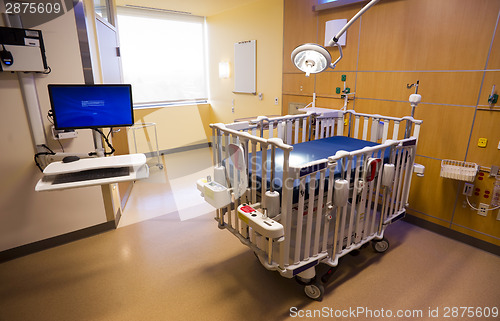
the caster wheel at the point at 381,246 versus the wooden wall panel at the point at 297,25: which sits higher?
the wooden wall panel at the point at 297,25

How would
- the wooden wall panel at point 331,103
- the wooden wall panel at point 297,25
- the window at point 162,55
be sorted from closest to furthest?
the wooden wall panel at point 331,103 < the wooden wall panel at point 297,25 < the window at point 162,55

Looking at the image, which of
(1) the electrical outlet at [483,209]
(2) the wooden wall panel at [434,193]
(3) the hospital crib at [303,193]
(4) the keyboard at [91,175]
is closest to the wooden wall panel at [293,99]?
(3) the hospital crib at [303,193]

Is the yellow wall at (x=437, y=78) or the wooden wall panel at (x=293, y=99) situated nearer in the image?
the yellow wall at (x=437, y=78)

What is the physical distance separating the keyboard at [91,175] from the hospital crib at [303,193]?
1.95 ft

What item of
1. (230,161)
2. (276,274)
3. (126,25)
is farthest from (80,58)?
(126,25)

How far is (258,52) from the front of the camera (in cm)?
476

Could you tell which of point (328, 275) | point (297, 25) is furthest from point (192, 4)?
point (328, 275)

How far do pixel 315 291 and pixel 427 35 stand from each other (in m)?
2.54

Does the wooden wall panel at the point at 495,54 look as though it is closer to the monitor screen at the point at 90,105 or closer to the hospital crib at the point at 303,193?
the hospital crib at the point at 303,193

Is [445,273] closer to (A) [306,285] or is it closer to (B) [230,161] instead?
(A) [306,285]

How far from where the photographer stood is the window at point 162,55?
521 cm

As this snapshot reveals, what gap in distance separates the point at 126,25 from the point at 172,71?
112 cm

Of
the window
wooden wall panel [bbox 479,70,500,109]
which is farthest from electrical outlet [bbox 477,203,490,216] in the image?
the window

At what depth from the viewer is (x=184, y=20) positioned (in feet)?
18.7
